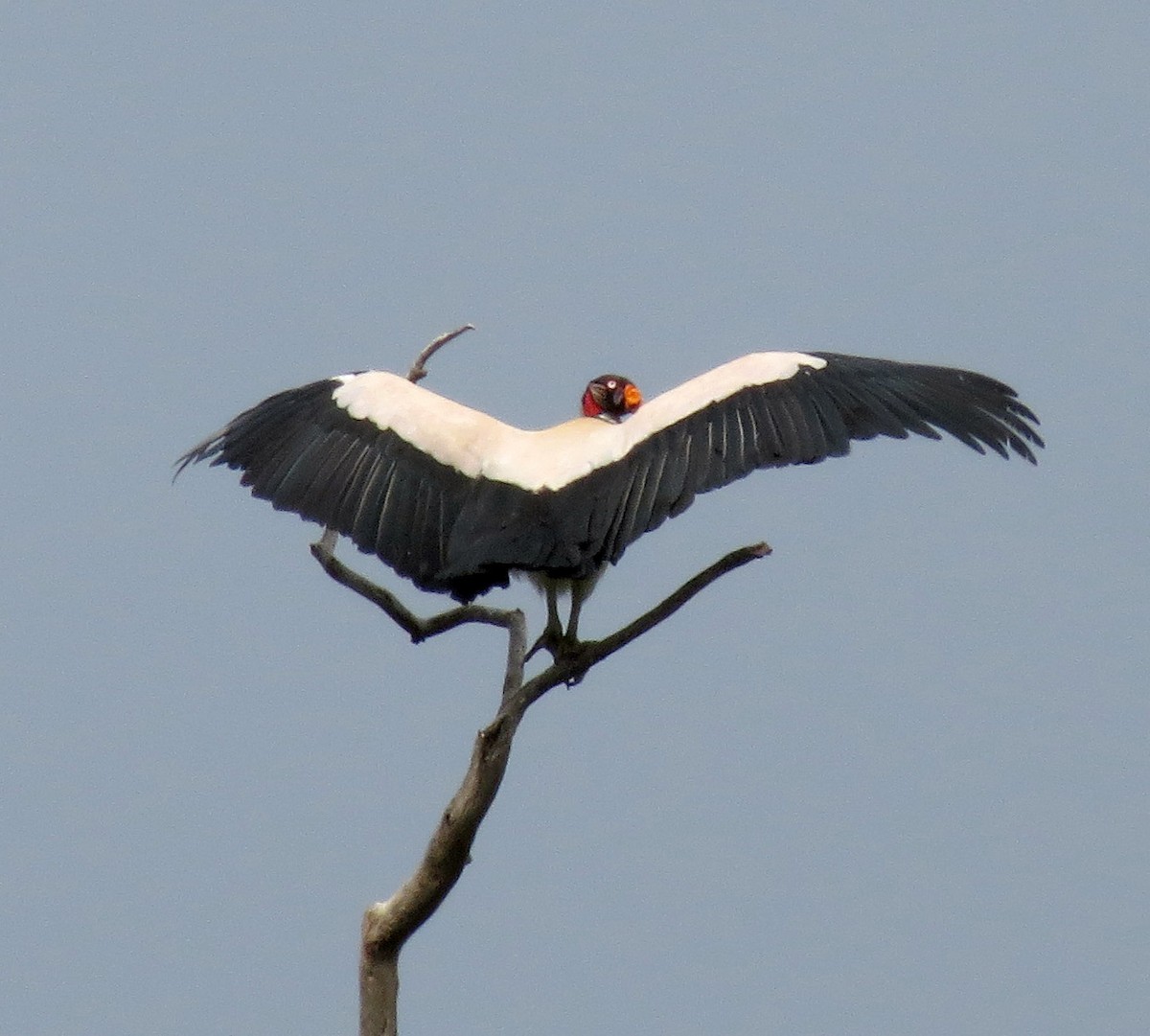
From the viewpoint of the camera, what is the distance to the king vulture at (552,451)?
282 inches

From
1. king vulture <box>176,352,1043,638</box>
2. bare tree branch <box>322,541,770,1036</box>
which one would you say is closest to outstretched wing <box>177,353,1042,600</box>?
king vulture <box>176,352,1043,638</box>

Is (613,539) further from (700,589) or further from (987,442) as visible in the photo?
(987,442)

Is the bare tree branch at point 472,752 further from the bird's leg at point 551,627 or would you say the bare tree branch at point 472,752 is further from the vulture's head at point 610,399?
the vulture's head at point 610,399

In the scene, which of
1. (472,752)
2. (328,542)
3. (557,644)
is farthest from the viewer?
(328,542)

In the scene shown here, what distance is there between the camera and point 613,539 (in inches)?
279

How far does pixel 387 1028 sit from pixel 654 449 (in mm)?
2215

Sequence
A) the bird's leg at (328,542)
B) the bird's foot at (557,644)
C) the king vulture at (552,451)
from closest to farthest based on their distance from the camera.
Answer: the king vulture at (552,451)
the bird's foot at (557,644)
the bird's leg at (328,542)

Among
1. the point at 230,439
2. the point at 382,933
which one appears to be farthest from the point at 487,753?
the point at 230,439

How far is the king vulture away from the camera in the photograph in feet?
23.5

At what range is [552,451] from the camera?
7418 millimetres

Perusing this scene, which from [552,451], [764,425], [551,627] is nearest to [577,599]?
[551,627]

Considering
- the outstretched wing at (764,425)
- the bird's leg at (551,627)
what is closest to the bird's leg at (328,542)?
the bird's leg at (551,627)

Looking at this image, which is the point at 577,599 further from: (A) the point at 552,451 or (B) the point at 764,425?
(B) the point at 764,425

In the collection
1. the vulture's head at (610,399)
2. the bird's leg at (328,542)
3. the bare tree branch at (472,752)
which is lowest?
the bare tree branch at (472,752)
